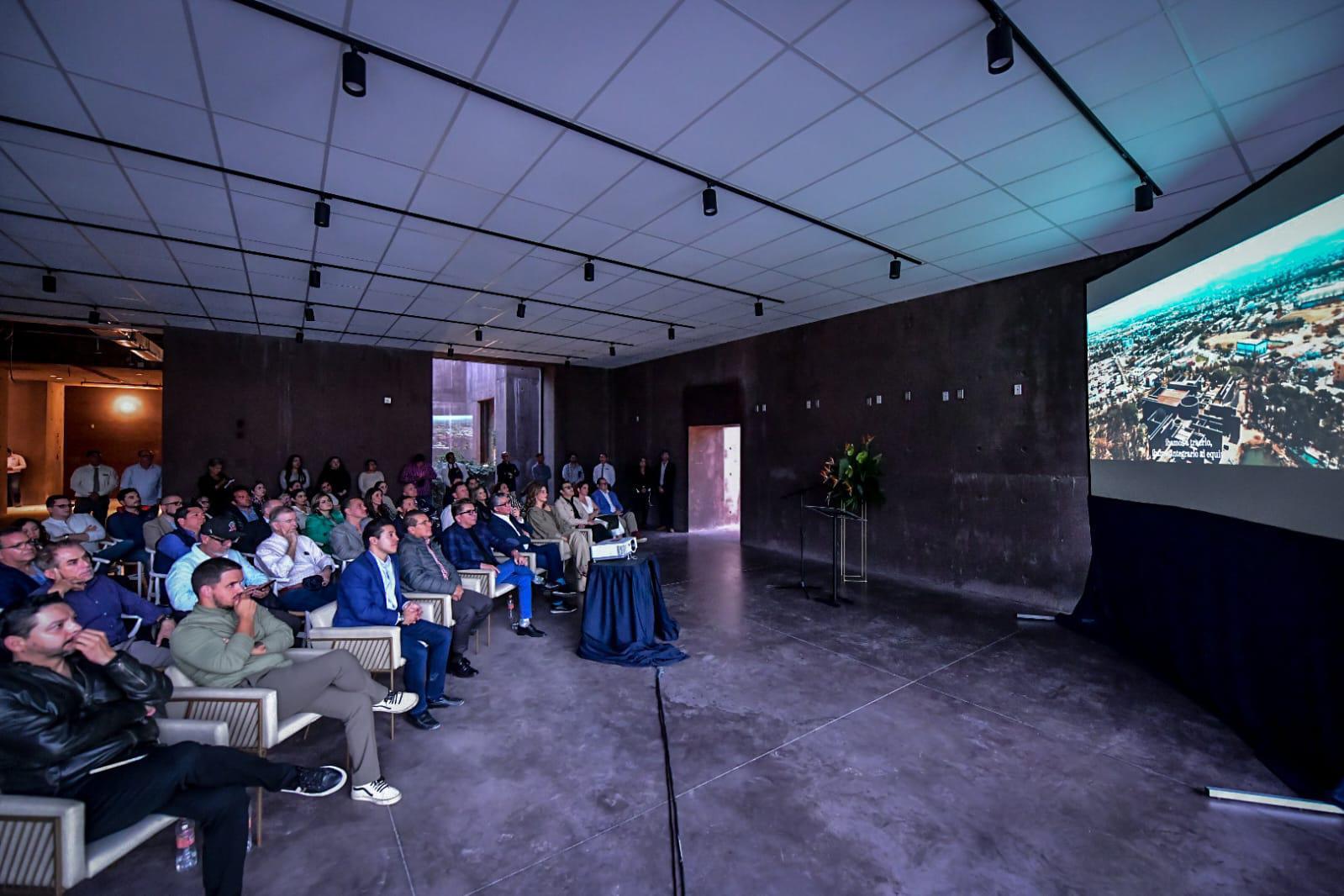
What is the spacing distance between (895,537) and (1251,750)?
13.7 ft

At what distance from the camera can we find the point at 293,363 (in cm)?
972

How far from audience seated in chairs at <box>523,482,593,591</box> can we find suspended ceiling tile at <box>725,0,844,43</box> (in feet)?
16.3

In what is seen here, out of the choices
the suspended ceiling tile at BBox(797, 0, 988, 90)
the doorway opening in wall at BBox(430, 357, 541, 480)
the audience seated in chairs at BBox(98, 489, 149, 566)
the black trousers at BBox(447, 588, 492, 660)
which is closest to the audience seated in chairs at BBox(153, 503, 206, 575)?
the audience seated in chairs at BBox(98, 489, 149, 566)

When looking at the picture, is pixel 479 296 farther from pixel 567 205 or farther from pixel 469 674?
pixel 469 674

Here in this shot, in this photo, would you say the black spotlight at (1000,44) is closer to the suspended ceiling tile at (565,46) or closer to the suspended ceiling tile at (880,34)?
the suspended ceiling tile at (880,34)

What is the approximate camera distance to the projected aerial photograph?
107 inches

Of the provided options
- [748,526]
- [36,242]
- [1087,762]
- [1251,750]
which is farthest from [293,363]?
[1251,750]

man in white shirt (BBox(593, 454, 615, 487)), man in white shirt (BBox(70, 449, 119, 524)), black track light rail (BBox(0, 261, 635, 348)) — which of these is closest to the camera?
black track light rail (BBox(0, 261, 635, 348))

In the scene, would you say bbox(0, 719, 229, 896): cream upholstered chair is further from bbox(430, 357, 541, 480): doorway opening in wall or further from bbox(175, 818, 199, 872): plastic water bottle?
bbox(430, 357, 541, 480): doorway opening in wall

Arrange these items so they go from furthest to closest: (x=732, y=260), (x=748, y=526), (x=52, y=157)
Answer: (x=748, y=526), (x=732, y=260), (x=52, y=157)

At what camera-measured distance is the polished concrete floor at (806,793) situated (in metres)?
2.14

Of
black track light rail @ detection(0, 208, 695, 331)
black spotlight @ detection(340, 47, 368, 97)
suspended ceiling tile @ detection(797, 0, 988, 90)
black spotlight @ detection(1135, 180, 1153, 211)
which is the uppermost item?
black track light rail @ detection(0, 208, 695, 331)

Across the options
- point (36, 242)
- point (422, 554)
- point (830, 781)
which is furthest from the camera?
point (36, 242)

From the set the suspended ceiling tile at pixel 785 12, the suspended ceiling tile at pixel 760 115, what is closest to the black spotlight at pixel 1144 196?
the suspended ceiling tile at pixel 760 115
